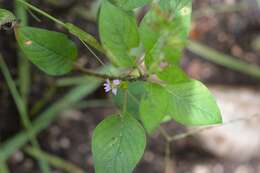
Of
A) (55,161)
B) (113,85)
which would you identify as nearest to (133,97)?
(113,85)

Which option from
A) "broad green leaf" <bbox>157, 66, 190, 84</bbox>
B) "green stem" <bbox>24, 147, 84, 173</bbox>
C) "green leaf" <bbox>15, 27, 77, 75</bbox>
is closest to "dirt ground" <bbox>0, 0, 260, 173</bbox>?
"green stem" <bbox>24, 147, 84, 173</bbox>

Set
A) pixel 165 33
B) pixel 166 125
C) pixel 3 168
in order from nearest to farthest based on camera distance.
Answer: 1. pixel 165 33
2. pixel 3 168
3. pixel 166 125

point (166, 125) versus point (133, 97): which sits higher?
point (133, 97)

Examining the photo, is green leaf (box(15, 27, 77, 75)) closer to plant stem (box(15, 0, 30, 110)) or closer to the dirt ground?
the dirt ground

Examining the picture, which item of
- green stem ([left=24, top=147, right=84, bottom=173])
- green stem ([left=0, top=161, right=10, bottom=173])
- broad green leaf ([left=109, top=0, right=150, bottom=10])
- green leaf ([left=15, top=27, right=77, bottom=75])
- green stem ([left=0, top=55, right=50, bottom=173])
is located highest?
broad green leaf ([left=109, top=0, right=150, bottom=10])

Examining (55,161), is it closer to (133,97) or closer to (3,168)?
(3,168)

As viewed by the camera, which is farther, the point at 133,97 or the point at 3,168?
the point at 3,168

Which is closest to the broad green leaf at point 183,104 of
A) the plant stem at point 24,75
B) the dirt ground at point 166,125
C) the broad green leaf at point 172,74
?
the broad green leaf at point 172,74

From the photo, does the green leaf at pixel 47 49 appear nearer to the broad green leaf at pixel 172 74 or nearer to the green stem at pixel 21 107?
the broad green leaf at pixel 172 74
